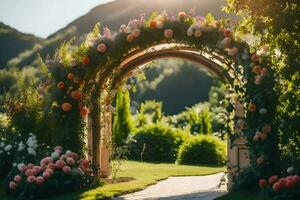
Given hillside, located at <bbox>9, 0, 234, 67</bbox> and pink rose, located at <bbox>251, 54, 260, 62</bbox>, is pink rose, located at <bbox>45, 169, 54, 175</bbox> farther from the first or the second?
hillside, located at <bbox>9, 0, 234, 67</bbox>

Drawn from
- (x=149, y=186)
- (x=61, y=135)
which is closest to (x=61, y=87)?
(x=61, y=135)

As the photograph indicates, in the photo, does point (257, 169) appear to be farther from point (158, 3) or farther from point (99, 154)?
point (158, 3)

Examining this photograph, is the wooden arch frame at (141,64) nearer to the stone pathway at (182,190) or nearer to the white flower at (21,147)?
the stone pathway at (182,190)

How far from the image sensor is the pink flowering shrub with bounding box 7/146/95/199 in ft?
31.4

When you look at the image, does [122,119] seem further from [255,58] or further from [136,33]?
[255,58]

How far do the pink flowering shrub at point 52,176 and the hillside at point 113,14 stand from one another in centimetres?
5111

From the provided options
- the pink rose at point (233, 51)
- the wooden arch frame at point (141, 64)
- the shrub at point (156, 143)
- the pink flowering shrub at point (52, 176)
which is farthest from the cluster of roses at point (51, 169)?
the shrub at point (156, 143)

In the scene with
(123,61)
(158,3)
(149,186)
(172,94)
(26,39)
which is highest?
(158,3)

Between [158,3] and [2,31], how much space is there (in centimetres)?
1892

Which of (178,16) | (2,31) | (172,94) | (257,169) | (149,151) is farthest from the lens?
(2,31)

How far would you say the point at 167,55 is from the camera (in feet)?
37.3

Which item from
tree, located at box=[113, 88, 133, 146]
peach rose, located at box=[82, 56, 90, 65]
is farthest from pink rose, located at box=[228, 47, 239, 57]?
tree, located at box=[113, 88, 133, 146]

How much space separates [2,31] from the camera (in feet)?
211

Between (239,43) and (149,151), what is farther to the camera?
(149,151)
